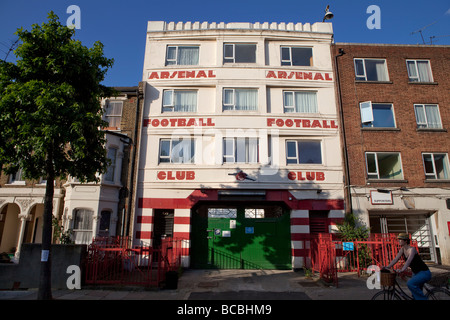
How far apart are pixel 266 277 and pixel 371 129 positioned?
10.3m

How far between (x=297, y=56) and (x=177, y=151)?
9.67 meters

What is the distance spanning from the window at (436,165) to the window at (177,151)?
13.3 m

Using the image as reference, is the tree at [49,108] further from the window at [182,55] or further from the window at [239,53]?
the window at [239,53]

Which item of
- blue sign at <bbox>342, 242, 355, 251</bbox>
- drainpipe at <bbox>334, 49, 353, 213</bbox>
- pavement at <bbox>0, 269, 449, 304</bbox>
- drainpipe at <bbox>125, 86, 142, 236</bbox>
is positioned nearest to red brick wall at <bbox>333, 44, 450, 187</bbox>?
drainpipe at <bbox>334, 49, 353, 213</bbox>

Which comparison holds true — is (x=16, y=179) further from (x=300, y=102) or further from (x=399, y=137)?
(x=399, y=137)

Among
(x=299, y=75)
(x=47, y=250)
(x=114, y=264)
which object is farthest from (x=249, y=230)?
(x=299, y=75)

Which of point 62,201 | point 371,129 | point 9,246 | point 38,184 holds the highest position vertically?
point 371,129

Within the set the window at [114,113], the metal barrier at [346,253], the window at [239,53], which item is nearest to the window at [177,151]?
the window at [114,113]

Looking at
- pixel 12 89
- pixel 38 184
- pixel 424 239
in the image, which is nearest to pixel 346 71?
pixel 424 239

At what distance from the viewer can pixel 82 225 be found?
45.0 feet

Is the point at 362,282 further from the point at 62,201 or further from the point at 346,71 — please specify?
the point at 62,201

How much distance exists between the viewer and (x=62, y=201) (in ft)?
48.8

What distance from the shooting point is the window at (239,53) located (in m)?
17.0

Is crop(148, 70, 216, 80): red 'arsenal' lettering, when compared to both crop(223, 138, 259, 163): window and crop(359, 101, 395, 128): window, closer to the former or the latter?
crop(223, 138, 259, 163): window
